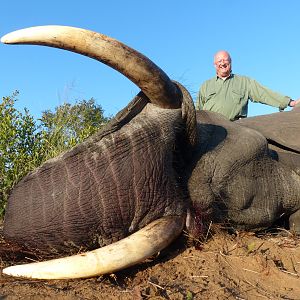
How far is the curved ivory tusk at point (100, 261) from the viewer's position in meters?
3.06

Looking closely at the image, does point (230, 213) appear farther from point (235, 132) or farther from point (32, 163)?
point (32, 163)

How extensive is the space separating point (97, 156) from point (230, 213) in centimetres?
117

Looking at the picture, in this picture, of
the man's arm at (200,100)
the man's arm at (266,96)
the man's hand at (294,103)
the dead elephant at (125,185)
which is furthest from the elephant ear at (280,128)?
the man's arm at (200,100)

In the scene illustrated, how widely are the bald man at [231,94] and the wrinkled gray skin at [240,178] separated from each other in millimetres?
2686

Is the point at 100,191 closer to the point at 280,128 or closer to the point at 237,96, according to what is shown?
the point at 280,128

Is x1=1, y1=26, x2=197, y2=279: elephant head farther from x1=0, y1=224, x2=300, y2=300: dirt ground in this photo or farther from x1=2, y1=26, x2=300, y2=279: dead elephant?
x1=0, y1=224, x2=300, y2=300: dirt ground

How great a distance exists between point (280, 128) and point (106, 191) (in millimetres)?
2463

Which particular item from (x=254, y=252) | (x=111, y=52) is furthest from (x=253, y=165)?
(x=111, y=52)

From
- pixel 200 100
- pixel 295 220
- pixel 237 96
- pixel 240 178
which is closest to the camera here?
pixel 240 178

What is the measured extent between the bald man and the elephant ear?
1.48m

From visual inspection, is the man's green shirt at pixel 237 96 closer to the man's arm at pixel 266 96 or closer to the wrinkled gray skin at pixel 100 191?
the man's arm at pixel 266 96

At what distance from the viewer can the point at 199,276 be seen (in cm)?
327

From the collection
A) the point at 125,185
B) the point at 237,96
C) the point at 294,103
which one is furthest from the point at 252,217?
the point at 237,96

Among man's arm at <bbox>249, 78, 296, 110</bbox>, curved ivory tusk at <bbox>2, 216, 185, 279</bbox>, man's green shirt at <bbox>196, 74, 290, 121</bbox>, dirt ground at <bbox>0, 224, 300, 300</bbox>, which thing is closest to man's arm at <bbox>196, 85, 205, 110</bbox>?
man's green shirt at <bbox>196, 74, 290, 121</bbox>
